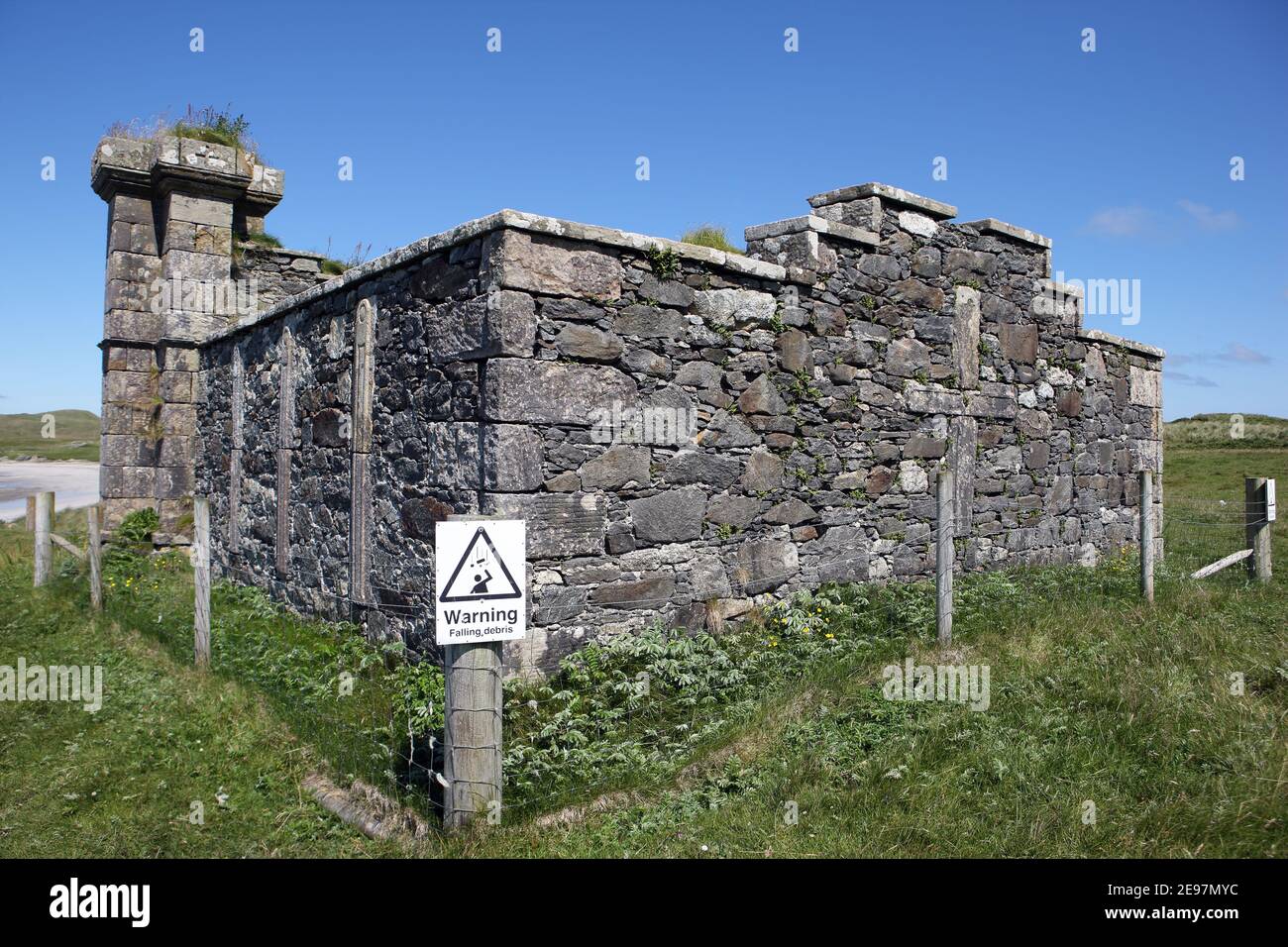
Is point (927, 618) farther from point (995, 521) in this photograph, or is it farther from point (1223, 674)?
point (995, 521)

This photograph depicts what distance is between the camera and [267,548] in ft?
31.9

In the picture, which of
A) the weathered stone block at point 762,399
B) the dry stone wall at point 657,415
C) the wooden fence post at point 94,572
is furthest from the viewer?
the wooden fence post at point 94,572

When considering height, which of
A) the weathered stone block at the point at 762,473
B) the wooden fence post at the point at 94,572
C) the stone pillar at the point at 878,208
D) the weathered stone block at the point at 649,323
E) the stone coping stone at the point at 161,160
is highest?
the stone coping stone at the point at 161,160

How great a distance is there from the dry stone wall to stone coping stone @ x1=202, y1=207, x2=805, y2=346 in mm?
22

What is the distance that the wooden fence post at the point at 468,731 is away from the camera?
4227 mm

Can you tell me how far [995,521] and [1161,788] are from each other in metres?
6.06

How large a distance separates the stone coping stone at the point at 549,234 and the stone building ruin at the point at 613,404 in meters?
0.03

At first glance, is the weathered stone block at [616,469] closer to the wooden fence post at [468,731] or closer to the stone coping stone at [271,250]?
the wooden fence post at [468,731]

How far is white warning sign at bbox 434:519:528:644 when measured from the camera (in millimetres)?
4152

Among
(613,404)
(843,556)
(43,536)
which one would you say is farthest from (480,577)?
(43,536)

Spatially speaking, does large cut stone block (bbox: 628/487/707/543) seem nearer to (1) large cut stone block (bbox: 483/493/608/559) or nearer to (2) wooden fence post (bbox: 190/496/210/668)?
(1) large cut stone block (bbox: 483/493/608/559)

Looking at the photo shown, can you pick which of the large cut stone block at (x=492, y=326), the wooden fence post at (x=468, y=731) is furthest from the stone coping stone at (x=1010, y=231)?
the wooden fence post at (x=468, y=731)

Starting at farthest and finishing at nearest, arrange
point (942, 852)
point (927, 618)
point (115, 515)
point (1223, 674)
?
point (115, 515)
point (927, 618)
point (1223, 674)
point (942, 852)
